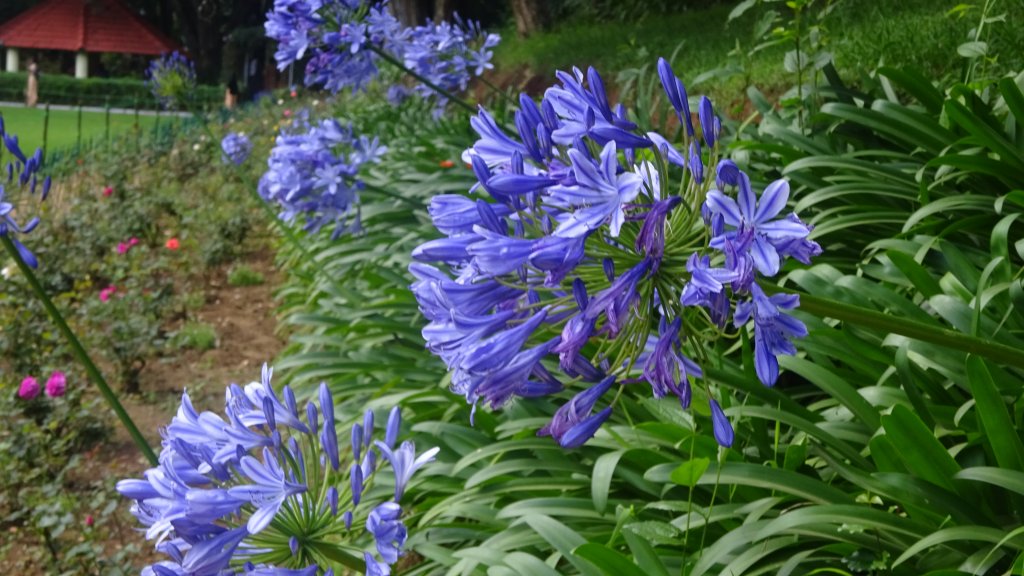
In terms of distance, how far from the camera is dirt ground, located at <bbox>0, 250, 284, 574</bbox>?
387 cm

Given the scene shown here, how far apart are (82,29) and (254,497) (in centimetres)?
3717

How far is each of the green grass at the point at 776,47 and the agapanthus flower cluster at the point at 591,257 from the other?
9.28 ft

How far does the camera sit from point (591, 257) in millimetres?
1299

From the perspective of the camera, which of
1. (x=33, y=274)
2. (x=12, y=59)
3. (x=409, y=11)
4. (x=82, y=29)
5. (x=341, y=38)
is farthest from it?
(x=12, y=59)

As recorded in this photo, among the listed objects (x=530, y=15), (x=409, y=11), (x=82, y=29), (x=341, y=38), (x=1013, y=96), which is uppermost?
(x=1013, y=96)

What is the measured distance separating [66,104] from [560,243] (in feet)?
110

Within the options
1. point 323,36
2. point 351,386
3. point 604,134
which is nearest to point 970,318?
point 604,134

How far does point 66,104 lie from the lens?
31.4 m

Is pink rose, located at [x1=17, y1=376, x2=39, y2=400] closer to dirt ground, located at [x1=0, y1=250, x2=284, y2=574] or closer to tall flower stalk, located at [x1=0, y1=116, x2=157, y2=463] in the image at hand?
dirt ground, located at [x1=0, y1=250, x2=284, y2=574]

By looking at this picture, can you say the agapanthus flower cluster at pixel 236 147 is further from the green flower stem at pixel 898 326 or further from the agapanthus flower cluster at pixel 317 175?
the green flower stem at pixel 898 326

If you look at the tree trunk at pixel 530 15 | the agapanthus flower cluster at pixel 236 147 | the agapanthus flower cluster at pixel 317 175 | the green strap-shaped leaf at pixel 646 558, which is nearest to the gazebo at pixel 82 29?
the tree trunk at pixel 530 15

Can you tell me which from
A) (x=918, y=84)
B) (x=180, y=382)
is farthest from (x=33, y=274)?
(x=180, y=382)

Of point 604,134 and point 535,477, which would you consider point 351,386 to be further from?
Result: point 604,134

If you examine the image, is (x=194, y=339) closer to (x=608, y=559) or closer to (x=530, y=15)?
(x=608, y=559)
